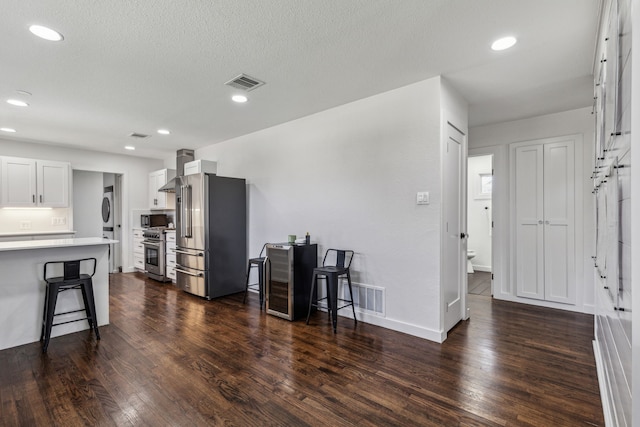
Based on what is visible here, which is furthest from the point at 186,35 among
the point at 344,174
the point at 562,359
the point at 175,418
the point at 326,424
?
the point at 562,359

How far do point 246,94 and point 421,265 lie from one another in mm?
2625

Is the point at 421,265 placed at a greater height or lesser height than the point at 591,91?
lesser

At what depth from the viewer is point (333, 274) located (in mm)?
3260

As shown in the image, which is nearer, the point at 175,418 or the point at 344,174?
the point at 175,418

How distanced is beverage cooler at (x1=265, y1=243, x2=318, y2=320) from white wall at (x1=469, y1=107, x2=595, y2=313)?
2790mm

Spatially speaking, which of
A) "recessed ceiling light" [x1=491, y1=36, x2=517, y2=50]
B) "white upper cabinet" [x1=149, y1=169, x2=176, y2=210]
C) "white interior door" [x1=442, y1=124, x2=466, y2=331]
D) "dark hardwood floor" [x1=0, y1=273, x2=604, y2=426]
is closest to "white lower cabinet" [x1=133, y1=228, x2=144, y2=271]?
"white upper cabinet" [x1=149, y1=169, x2=176, y2=210]

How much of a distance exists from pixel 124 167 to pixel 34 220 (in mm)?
1808

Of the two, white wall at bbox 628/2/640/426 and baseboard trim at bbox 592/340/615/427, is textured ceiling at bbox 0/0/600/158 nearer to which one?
white wall at bbox 628/2/640/426

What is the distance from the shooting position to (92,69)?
275cm

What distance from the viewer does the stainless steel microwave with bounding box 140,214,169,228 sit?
255 inches

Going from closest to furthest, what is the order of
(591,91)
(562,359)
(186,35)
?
1. (186,35)
2. (562,359)
3. (591,91)

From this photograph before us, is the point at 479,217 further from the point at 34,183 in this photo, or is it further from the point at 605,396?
the point at 34,183

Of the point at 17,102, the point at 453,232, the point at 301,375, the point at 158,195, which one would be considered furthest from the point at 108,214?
the point at 453,232

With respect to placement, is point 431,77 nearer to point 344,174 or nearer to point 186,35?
point 344,174
